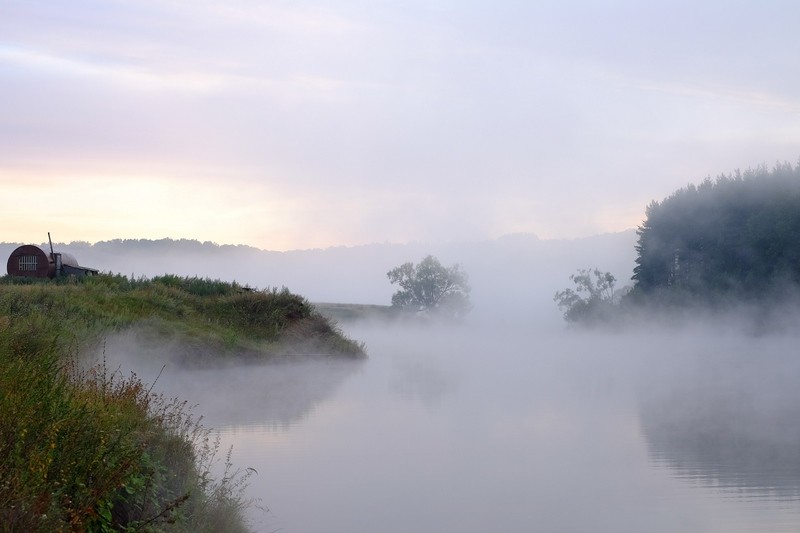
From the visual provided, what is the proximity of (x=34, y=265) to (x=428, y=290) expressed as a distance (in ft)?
164

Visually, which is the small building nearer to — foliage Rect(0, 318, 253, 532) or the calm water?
the calm water

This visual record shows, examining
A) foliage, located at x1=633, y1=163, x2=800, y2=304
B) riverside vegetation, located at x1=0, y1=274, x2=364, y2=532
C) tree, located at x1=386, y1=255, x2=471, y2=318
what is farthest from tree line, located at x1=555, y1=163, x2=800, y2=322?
riverside vegetation, located at x1=0, y1=274, x2=364, y2=532

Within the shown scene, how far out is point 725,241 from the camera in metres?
59.9

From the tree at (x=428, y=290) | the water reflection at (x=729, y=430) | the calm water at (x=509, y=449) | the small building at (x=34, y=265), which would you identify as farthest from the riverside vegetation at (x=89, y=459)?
the tree at (x=428, y=290)

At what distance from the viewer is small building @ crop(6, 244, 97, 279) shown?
4244 cm

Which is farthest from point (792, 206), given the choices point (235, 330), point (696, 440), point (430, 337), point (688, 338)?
point (696, 440)

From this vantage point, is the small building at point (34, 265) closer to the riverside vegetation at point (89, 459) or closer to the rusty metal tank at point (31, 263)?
the rusty metal tank at point (31, 263)

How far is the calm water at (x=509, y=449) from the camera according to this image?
394 inches

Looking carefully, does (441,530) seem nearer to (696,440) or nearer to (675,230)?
(696,440)

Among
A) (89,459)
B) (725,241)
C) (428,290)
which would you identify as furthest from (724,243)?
(89,459)

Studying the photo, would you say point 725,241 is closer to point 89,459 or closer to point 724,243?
point 724,243

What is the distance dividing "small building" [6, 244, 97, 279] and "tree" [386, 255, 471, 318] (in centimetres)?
4682

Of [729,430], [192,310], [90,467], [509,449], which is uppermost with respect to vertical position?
[192,310]

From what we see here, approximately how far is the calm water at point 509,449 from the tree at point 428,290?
58.3m
